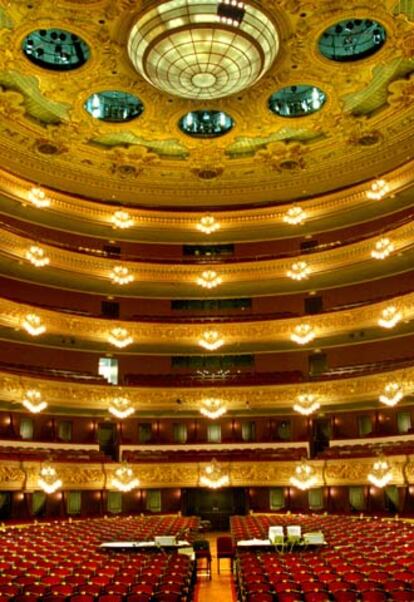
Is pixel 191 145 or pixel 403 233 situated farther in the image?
pixel 191 145

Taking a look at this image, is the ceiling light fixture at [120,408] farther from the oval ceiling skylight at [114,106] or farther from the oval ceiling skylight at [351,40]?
the oval ceiling skylight at [351,40]

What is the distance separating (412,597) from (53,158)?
28368 millimetres

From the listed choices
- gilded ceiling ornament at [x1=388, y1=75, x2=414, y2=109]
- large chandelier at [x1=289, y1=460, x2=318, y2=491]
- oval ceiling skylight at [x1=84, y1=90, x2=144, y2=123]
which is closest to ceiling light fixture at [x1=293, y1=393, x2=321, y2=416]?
large chandelier at [x1=289, y1=460, x2=318, y2=491]

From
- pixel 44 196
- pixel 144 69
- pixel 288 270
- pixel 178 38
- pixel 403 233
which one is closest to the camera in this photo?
pixel 178 38

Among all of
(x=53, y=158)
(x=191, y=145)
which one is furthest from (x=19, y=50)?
(x=191, y=145)

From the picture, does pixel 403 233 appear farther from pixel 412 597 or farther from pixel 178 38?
pixel 412 597

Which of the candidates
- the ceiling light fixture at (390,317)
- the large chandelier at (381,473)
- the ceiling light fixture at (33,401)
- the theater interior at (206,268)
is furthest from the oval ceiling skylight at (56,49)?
the large chandelier at (381,473)

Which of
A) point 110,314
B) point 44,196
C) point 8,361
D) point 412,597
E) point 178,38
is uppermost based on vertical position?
point 178,38

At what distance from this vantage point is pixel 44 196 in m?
30.6

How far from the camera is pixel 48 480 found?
24.3 m

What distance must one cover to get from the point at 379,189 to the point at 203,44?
466 inches

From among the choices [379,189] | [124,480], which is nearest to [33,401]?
[124,480]

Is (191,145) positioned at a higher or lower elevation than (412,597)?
higher

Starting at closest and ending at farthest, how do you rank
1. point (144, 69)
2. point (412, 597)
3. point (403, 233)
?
point (412, 597), point (144, 69), point (403, 233)
